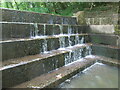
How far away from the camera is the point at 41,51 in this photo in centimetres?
405

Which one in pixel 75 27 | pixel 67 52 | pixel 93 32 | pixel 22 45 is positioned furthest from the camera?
pixel 93 32

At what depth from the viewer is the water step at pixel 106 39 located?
222 inches

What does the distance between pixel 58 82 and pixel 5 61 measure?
53.8 inches

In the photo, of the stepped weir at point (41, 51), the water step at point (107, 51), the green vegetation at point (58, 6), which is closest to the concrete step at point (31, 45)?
the stepped weir at point (41, 51)

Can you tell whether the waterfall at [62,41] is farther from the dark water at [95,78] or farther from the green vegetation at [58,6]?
the green vegetation at [58,6]

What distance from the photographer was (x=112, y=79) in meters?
3.51

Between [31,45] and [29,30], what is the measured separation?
0.87m

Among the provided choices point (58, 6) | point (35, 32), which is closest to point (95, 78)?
point (35, 32)

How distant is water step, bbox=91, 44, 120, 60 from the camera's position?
4957 mm

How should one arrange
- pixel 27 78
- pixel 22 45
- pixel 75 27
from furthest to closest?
1. pixel 75 27
2. pixel 22 45
3. pixel 27 78

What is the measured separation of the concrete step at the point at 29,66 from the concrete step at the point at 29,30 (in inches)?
38.6

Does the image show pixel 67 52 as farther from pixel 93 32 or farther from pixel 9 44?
pixel 93 32

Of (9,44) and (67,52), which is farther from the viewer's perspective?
(67,52)

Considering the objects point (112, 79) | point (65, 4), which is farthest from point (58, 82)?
point (65, 4)
